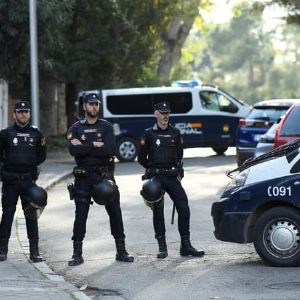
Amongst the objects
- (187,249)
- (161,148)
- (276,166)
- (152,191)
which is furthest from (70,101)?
(276,166)

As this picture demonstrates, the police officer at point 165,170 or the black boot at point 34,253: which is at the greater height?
the police officer at point 165,170

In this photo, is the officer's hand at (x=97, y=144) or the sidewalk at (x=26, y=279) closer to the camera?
the sidewalk at (x=26, y=279)

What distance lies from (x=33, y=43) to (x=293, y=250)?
12.9 m

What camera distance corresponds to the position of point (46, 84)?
119 feet

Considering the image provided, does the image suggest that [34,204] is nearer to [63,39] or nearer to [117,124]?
[117,124]

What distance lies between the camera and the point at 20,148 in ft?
34.6

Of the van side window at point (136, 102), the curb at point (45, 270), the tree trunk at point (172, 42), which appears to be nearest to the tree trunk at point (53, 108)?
the tree trunk at point (172, 42)

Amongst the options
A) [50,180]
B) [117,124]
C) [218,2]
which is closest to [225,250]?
[50,180]

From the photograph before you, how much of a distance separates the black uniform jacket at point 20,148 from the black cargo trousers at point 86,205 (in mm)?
553

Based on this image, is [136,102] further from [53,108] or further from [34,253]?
[34,253]

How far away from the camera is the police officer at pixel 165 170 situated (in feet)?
35.6

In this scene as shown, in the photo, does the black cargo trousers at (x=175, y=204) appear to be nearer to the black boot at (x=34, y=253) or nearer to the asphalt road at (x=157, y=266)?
the asphalt road at (x=157, y=266)

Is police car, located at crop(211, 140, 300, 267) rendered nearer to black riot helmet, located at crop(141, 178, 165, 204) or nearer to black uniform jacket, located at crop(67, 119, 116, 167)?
black riot helmet, located at crop(141, 178, 165, 204)

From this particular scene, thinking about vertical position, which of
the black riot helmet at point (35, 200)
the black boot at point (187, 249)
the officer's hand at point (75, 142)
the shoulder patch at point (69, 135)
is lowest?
the black boot at point (187, 249)
